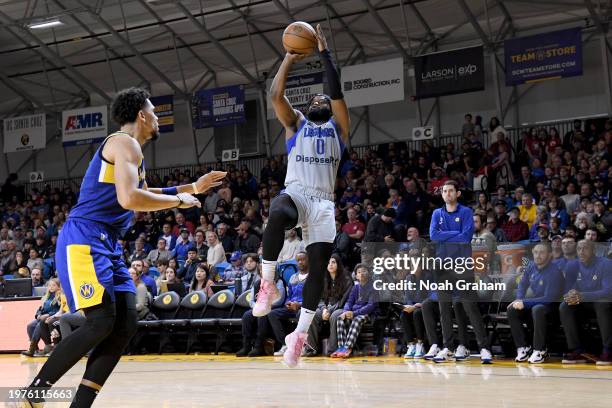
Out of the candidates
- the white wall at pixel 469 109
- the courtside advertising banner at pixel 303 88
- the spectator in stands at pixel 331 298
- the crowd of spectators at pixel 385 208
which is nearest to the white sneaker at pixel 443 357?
the crowd of spectators at pixel 385 208

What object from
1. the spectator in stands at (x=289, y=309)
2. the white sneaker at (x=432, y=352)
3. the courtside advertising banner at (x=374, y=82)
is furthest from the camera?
the courtside advertising banner at (x=374, y=82)

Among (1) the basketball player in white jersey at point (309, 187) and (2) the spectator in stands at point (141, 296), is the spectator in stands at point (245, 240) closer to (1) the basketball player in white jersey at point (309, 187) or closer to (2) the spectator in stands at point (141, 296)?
(2) the spectator in stands at point (141, 296)

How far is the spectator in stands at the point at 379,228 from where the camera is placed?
15.3 meters

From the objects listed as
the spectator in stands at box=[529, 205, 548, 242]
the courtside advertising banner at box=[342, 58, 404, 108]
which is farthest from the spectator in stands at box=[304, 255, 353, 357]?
the courtside advertising banner at box=[342, 58, 404, 108]

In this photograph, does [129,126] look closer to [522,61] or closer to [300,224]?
[300,224]

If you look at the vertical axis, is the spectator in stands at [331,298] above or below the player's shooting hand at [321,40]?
below

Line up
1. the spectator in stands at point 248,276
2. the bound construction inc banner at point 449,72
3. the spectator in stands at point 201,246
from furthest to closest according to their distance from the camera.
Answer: the bound construction inc banner at point 449,72 < the spectator in stands at point 201,246 < the spectator in stands at point 248,276

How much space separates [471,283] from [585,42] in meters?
12.8

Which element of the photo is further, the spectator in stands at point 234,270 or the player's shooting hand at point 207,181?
the spectator in stands at point 234,270

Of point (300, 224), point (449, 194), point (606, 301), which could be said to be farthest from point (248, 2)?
point (300, 224)

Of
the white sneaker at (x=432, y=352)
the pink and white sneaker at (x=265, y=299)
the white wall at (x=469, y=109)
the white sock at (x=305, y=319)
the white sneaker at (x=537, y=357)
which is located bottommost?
the white sneaker at (x=537, y=357)

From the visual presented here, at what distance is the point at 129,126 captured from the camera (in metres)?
5.38

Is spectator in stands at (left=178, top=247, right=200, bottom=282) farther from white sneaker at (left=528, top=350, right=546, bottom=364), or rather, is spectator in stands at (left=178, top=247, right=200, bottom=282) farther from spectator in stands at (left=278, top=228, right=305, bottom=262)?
white sneaker at (left=528, top=350, right=546, bottom=364)

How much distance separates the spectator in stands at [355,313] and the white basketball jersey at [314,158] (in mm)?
5754
